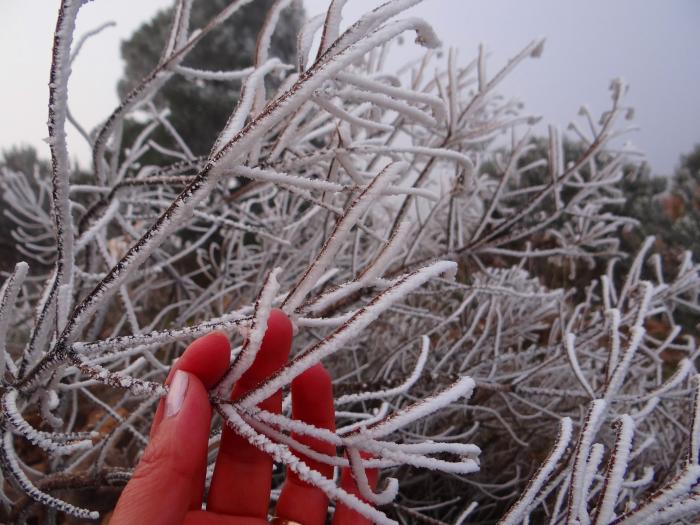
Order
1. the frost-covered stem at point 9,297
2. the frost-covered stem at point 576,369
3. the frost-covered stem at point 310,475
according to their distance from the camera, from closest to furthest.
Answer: the frost-covered stem at point 310,475
the frost-covered stem at point 9,297
the frost-covered stem at point 576,369

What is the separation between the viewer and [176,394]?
0.56 meters

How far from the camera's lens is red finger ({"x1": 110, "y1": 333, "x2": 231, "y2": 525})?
536mm

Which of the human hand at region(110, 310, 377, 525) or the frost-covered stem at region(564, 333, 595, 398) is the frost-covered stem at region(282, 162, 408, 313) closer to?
the human hand at region(110, 310, 377, 525)

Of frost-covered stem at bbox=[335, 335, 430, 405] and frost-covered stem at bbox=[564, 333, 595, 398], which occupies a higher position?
frost-covered stem at bbox=[335, 335, 430, 405]

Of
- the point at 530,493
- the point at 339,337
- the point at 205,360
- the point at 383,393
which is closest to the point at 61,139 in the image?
the point at 205,360

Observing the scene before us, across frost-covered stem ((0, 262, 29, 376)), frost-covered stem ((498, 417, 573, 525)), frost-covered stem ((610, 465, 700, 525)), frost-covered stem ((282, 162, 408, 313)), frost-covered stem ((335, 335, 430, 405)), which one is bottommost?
frost-covered stem ((498, 417, 573, 525))

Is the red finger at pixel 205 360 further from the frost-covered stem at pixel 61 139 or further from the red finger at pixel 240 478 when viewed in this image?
the frost-covered stem at pixel 61 139

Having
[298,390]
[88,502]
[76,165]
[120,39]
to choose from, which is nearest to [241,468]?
[298,390]

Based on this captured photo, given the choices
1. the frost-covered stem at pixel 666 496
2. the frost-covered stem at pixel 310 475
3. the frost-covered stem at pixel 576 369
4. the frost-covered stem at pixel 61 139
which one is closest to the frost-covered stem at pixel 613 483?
the frost-covered stem at pixel 666 496

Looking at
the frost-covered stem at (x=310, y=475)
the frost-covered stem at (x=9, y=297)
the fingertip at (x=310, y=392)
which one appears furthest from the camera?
the fingertip at (x=310, y=392)

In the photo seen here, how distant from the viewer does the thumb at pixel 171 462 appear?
21.0 inches

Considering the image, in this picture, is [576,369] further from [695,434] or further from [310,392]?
[310,392]

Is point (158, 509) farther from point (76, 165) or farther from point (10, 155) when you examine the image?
point (10, 155)

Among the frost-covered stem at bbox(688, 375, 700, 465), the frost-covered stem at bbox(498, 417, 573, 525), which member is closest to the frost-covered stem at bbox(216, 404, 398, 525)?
the frost-covered stem at bbox(498, 417, 573, 525)
